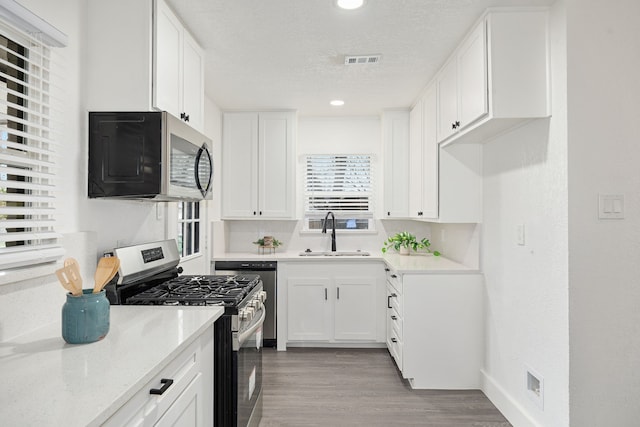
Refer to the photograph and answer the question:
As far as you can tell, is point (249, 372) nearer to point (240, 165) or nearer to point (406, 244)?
point (406, 244)

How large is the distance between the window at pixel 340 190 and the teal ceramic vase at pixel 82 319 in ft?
10.9

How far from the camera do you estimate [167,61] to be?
2.07 m

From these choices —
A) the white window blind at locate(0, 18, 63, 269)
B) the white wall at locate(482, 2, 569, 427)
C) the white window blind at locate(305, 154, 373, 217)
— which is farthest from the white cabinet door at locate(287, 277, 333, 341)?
the white window blind at locate(0, 18, 63, 269)

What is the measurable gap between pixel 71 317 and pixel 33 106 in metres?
0.92

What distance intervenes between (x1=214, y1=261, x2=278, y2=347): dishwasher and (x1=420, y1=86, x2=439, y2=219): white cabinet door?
1594 mm

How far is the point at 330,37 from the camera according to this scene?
2504 mm

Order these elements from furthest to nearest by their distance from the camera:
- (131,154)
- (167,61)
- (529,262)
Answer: (529,262), (167,61), (131,154)

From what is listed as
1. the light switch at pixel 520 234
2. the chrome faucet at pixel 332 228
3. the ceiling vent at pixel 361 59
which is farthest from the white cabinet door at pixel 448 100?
the chrome faucet at pixel 332 228

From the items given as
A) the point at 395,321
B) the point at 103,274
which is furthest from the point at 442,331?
the point at 103,274

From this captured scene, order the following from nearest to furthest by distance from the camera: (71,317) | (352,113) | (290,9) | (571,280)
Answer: (71,317) < (571,280) < (290,9) < (352,113)

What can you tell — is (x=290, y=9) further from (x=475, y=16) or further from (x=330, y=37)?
(x=475, y=16)

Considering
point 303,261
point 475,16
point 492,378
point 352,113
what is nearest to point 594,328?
point 492,378

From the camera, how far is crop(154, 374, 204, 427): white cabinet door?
1.30 metres

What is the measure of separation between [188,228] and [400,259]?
6.56 feet
